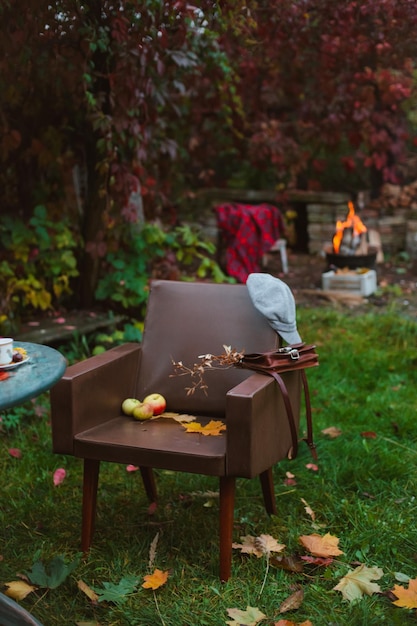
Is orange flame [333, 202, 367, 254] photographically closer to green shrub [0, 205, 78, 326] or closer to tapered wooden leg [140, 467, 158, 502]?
green shrub [0, 205, 78, 326]

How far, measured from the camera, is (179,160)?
8.68 meters

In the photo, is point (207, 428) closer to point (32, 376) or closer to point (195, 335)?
point (195, 335)

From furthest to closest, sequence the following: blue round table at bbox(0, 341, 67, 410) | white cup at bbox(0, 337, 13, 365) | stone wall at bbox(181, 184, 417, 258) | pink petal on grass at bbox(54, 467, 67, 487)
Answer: stone wall at bbox(181, 184, 417, 258)
pink petal on grass at bbox(54, 467, 67, 487)
white cup at bbox(0, 337, 13, 365)
blue round table at bbox(0, 341, 67, 410)

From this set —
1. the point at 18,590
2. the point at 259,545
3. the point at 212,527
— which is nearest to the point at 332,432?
the point at 212,527

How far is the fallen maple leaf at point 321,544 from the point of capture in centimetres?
289

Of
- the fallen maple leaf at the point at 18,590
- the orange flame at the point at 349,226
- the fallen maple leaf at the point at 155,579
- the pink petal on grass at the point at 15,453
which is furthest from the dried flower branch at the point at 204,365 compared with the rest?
the orange flame at the point at 349,226

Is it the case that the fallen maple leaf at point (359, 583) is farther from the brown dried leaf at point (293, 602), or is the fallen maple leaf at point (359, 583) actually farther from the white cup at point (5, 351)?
the white cup at point (5, 351)

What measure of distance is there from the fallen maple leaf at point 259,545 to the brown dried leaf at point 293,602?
0.27 metres

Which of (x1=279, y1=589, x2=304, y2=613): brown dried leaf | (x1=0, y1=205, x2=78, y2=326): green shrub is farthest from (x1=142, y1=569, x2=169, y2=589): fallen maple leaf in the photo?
(x1=0, y1=205, x2=78, y2=326): green shrub

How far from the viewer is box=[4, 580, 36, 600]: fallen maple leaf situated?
8.69 feet

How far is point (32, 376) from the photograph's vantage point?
2230mm

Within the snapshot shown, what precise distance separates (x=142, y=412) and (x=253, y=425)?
0.58 metres

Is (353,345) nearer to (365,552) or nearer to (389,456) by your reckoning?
(389,456)

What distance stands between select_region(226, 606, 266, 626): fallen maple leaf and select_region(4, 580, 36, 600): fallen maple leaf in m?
0.66
